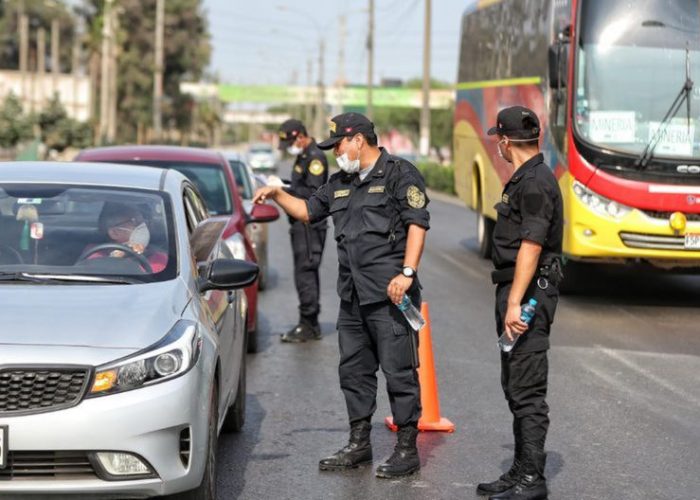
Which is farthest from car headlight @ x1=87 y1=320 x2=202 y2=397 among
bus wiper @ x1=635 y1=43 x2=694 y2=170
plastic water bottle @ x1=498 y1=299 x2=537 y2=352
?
bus wiper @ x1=635 y1=43 x2=694 y2=170

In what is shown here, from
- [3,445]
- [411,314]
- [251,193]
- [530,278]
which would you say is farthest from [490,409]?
[251,193]

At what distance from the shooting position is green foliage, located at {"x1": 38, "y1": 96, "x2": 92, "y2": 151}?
200 feet

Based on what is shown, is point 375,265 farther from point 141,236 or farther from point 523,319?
point 141,236

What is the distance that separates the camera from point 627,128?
1425 centimetres

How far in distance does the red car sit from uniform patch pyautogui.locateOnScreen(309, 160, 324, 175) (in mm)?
569

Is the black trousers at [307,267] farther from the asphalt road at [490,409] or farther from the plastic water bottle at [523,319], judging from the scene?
the plastic water bottle at [523,319]

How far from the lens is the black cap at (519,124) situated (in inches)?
257

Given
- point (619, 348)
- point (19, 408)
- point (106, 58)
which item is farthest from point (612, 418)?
point (106, 58)

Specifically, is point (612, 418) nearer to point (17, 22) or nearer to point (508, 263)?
point (508, 263)

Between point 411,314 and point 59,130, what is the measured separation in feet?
183

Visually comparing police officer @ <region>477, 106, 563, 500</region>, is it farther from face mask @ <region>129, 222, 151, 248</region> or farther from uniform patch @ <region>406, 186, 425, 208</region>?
face mask @ <region>129, 222, 151, 248</region>

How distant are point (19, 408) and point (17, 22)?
10849 cm

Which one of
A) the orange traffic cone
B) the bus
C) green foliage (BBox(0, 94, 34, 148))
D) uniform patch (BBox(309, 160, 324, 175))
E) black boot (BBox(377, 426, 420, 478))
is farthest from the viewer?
green foliage (BBox(0, 94, 34, 148))

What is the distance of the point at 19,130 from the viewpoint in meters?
60.9
